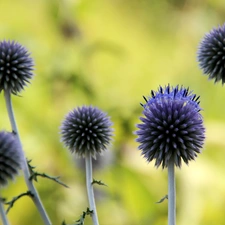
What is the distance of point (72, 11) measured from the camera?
3.50 meters

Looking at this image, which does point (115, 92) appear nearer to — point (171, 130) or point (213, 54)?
point (213, 54)

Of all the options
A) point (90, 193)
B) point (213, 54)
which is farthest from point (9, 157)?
point (213, 54)

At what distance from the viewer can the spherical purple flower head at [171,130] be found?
100 cm

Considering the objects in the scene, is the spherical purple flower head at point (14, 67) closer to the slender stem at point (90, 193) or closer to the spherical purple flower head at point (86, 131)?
the spherical purple flower head at point (86, 131)

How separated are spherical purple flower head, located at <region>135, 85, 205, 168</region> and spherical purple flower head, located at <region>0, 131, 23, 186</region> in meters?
0.30

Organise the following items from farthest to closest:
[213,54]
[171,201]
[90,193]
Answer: [213,54]
[90,193]
[171,201]

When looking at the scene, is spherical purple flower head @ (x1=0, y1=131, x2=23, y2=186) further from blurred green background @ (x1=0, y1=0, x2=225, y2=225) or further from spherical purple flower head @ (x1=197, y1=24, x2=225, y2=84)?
blurred green background @ (x1=0, y1=0, x2=225, y2=225)

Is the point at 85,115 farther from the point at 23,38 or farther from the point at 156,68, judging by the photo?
the point at 156,68

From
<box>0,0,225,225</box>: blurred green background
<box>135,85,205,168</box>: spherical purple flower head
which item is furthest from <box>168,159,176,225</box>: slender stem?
<box>0,0,225,225</box>: blurred green background

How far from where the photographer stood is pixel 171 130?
1026mm

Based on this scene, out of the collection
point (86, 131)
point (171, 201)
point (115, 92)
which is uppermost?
point (115, 92)

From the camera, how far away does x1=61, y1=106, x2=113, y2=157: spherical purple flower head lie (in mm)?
1265

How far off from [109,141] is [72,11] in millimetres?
2404

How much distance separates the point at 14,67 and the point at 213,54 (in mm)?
649
